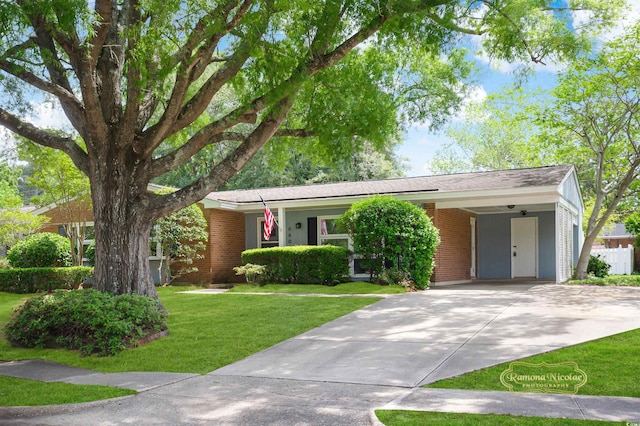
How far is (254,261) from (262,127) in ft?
25.8

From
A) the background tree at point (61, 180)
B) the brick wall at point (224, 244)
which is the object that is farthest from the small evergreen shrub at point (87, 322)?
the brick wall at point (224, 244)

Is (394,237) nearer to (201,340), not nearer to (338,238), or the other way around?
(338,238)

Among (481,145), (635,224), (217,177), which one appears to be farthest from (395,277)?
(481,145)

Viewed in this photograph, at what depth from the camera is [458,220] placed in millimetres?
19797

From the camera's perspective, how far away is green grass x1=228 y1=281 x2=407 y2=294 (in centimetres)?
1490

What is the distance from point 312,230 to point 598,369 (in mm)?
13936

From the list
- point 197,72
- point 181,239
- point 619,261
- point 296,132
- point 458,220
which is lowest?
point 619,261

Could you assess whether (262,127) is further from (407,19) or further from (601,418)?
(601,418)

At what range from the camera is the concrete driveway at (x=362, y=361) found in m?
5.84

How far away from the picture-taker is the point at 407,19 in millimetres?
10375

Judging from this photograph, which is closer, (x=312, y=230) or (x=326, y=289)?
(x=326, y=289)

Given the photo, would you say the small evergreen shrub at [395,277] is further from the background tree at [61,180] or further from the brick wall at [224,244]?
the background tree at [61,180]

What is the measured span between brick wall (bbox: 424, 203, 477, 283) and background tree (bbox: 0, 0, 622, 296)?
6.50 metres

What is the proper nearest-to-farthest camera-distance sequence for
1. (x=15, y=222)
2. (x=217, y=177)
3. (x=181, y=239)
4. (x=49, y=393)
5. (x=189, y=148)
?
(x=49, y=393), (x=217, y=177), (x=189, y=148), (x=181, y=239), (x=15, y=222)
